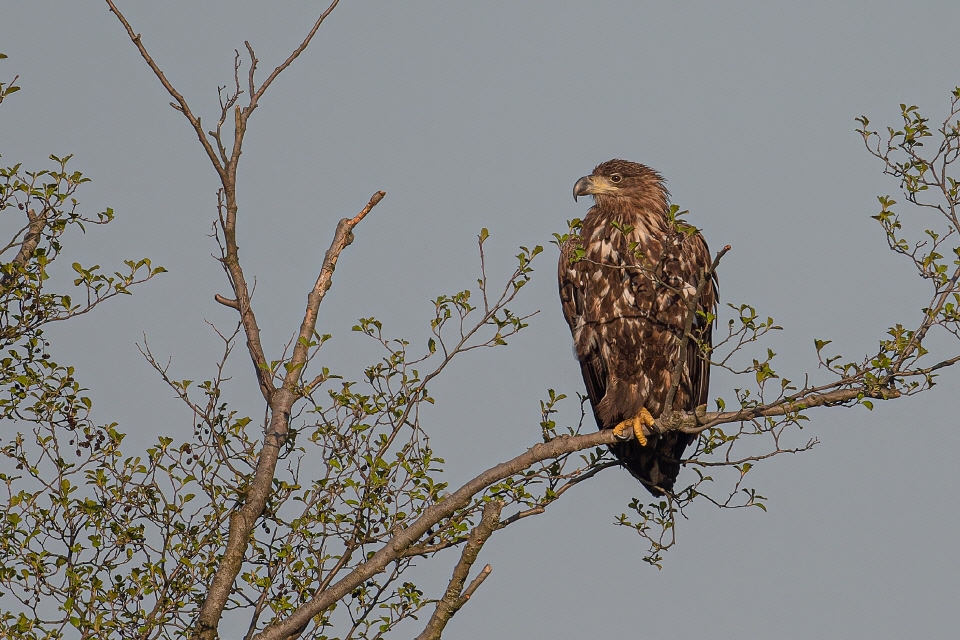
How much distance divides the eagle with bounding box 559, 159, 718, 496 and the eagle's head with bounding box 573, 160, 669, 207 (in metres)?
0.44

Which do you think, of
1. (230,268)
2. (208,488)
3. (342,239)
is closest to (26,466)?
(208,488)

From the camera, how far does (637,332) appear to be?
7.41 meters

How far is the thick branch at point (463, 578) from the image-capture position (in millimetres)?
4789

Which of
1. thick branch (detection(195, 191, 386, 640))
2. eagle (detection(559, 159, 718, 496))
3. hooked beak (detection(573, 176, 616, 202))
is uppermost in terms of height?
hooked beak (detection(573, 176, 616, 202))

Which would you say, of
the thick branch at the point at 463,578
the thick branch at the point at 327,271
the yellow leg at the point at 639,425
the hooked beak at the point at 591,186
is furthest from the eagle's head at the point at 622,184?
the thick branch at the point at 463,578

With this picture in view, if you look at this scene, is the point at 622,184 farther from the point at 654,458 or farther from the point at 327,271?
the point at 327,271

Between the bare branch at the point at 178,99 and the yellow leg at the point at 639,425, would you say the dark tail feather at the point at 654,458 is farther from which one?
the bare branch at the point at 178,99

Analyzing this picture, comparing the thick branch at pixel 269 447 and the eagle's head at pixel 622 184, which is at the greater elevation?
the eagle's head at pixel 622 184

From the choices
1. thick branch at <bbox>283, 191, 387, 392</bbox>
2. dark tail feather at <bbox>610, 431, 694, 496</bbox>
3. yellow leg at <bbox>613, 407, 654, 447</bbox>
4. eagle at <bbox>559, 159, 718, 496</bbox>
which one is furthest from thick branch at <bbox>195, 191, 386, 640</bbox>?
dark tail feather at <bbox>610, 431, 694, 496</bbox>

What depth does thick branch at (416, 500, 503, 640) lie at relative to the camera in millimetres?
4789

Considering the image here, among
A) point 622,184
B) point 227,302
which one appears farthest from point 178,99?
point 622,184

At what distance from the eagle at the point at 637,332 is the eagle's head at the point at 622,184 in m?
0.44

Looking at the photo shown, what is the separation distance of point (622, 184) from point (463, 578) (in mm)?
4260

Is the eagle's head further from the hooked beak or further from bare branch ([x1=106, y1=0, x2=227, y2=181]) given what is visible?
bare branch ([x1=106, y1=0, x2=227, y2=181])
